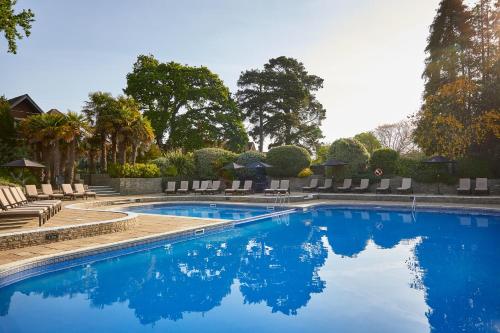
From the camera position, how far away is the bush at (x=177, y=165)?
24.3m

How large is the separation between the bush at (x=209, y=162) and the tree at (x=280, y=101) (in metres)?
13.9

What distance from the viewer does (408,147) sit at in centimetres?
4184

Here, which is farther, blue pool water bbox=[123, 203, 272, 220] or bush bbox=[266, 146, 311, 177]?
bush bbox=[266, 146, 311, 177]

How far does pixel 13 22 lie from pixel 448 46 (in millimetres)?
25708

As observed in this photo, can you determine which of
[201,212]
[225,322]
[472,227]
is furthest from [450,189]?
[225,322]

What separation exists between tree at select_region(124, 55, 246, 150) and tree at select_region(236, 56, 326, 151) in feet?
11.9

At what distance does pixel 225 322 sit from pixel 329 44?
14.5 m

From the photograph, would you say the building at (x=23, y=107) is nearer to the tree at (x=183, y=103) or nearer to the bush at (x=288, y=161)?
the tree at (x=183, y=103)

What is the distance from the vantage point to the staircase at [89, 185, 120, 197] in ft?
68.0

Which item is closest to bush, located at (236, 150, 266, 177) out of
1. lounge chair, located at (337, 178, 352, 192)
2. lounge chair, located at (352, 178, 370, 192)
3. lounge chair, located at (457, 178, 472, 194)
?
lounge chair, located at (337, 178, 352, 192)

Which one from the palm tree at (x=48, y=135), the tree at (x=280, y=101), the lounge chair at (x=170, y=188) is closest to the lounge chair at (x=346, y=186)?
the lounge chair at (x=170, y=188)

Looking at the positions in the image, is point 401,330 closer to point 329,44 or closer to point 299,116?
point 329,44

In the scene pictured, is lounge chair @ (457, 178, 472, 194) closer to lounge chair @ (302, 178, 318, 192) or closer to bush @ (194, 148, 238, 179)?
lounge chair @ (302, 178, 318, 192)

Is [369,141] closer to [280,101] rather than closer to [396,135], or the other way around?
[396,135]
